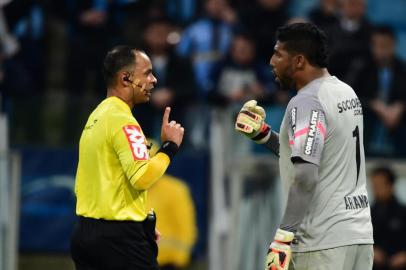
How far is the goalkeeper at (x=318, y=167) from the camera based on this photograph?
535 cm

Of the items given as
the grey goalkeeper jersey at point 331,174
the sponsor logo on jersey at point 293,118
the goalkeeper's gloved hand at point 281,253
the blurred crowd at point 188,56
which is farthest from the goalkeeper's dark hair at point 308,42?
the blurred crowd at point 188,56

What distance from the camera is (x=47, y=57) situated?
1156 centimetres

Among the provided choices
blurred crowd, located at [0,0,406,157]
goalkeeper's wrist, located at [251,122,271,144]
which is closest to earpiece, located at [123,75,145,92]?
goalkeeper's wrist, located at [251,122,271,144]

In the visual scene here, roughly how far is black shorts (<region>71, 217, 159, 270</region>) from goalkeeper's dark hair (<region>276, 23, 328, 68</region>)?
52.0 inches

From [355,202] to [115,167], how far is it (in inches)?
52.6

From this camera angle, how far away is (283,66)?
5.62 m

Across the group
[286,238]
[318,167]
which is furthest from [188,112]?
[286,238]

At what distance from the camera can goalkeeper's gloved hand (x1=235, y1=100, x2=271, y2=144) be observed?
6074 mm

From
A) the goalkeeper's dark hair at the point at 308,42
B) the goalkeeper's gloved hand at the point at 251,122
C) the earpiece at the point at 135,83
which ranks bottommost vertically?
the goalkeeper's gloved hand at the point at 251,122

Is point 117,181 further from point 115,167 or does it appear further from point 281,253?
point 281,253

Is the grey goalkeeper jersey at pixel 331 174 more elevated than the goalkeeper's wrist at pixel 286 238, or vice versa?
the grey goalkeeper jersey at pixel 331 174

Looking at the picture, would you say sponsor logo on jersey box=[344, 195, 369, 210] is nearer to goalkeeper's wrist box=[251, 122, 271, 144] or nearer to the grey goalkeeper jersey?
the grey goalkeeper jersey

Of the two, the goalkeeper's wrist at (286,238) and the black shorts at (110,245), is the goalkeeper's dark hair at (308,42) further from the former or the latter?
the black shorts at (110,245)

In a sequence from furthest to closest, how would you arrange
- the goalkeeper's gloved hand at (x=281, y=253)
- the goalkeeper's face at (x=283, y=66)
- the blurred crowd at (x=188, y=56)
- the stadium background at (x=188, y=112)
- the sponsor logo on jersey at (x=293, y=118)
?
the blurred crowd at (x=188, y=56), the stadium background at (x=188, y=112), the goalkeeper's face at (x=283, y=66), the sponsor logo on jersey at (x=293, y=118), the goalkeeper's gloved hand at (x=281, y=253)
